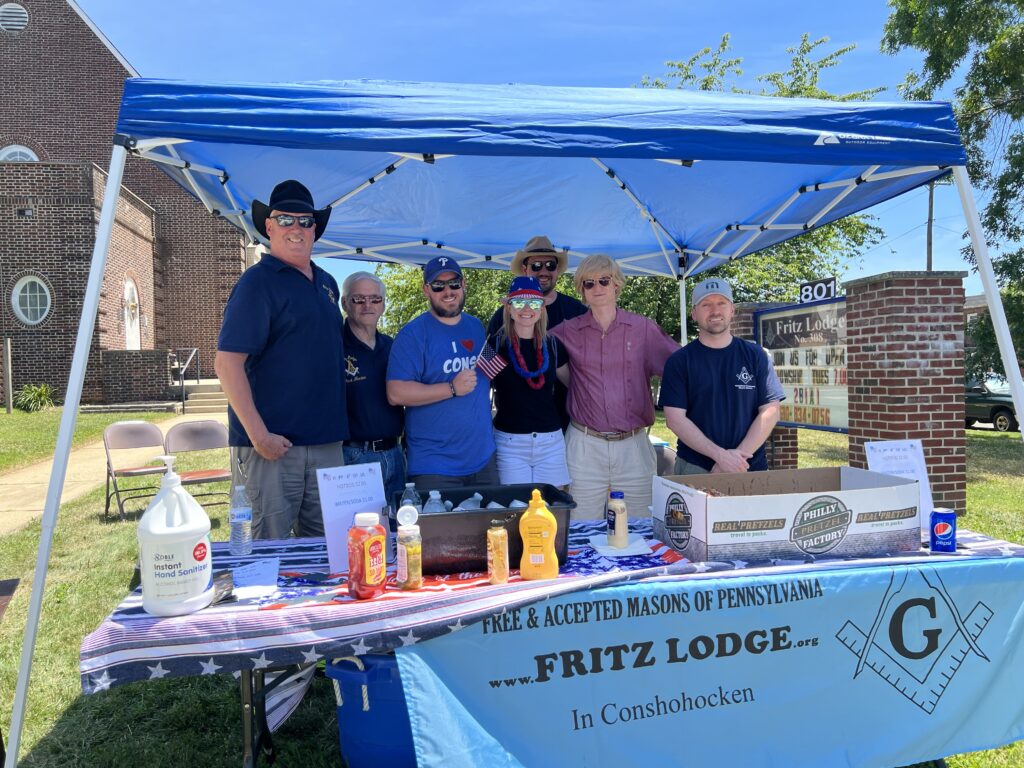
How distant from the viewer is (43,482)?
7988mm

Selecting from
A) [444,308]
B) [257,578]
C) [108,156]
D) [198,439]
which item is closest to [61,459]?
[257,578]

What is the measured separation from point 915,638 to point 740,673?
620 millimetres

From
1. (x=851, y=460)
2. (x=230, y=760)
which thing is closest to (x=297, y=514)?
(x=230, y=760)

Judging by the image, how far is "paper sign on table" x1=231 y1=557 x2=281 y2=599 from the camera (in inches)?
83.1

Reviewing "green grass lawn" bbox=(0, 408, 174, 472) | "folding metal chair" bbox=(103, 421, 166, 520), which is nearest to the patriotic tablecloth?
"folding metal chair" bbox=(103, 421, 166, 520)

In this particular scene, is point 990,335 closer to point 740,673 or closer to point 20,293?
point 740,673

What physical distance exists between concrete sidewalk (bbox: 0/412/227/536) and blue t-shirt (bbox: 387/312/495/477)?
4580 millimetres

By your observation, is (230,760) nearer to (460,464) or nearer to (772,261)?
(460,464)

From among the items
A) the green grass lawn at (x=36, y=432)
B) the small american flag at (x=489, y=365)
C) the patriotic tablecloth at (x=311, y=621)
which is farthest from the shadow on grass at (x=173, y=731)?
the green grass lawn at (x=36, y=432)

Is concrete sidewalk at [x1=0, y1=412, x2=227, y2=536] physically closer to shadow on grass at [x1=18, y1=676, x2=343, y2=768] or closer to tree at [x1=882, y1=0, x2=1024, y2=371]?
shadow on grass at [x1=18, y1=676, x2=343, y2=768]

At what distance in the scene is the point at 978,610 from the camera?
2.27 meters

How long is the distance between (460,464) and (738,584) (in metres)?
1.25

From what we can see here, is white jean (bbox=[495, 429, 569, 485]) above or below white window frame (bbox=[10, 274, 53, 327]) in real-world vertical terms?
below

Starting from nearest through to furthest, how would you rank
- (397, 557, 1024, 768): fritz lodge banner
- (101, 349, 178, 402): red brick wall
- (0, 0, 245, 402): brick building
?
(397, 557, 1024, 768): fritz lodge banner < (101, 349, 178, 402): red brick wall < (0, 0, 245, 402): brick building
